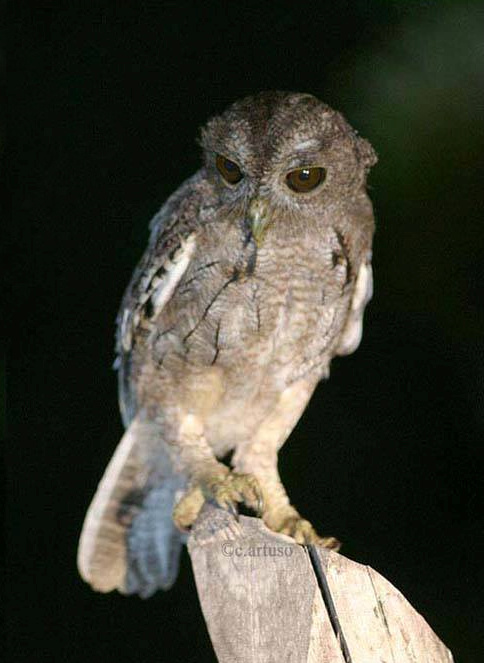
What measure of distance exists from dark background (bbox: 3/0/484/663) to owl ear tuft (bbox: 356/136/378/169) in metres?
0.02

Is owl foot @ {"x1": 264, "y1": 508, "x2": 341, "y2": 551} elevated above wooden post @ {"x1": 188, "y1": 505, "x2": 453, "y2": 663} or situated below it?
above

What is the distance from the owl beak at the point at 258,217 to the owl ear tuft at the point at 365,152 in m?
0.22

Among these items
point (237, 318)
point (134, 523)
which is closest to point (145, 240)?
point (237, 318)

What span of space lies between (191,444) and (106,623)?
51 cm

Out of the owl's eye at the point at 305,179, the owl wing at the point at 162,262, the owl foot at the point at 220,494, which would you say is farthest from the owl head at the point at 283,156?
the owl foot at the point at 220,494

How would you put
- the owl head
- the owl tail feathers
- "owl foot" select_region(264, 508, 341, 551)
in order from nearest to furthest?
the owl head < "owl foot" select_region(264, 508, 341, 551) < the owl tail feathers

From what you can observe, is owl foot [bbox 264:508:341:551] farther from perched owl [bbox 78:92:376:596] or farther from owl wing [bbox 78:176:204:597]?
owl wing [bbox 78:176:204:597]

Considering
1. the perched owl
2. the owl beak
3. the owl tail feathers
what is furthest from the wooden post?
the owl tail feathers

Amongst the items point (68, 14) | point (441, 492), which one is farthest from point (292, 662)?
point (68, 14)

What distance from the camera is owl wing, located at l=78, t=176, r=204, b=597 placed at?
158 centimetres

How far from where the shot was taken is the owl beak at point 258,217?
134cm

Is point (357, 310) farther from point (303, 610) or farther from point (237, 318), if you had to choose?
point (303, 610)

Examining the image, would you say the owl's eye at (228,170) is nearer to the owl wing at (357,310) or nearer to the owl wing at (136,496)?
the owl wing at (136,496)

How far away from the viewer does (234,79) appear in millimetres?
1444
